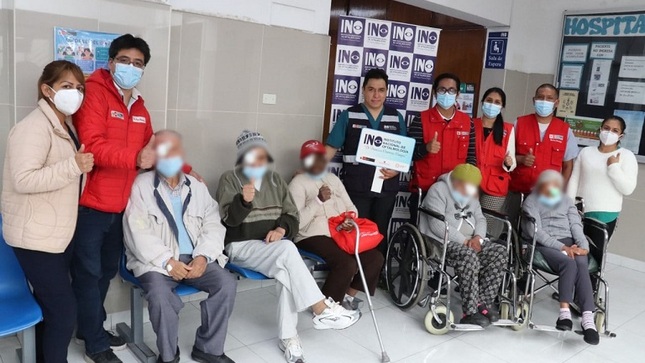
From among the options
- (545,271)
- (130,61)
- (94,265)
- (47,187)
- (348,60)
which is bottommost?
(545,271)

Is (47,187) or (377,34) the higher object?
(377,34)

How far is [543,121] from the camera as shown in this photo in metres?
1.12

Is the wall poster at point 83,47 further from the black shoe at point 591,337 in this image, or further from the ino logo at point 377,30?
the black shoe at point 591,337

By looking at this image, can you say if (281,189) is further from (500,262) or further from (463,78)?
(463,78)

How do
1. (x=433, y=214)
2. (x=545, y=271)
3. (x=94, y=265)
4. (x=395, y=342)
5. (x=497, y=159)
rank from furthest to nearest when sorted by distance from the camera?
(x=545, y=271), (x=433, y=214), (x=395, y=342), (x=94, y=265), (x=497, y=159)

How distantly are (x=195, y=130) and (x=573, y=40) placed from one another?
12.6ft

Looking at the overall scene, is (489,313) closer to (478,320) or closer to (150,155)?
(478,320)

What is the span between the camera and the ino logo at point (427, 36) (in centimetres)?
382

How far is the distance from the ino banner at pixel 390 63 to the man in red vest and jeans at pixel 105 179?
1.58 metres

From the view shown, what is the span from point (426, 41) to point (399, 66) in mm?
306

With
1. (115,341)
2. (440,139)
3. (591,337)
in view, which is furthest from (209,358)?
(591,337)

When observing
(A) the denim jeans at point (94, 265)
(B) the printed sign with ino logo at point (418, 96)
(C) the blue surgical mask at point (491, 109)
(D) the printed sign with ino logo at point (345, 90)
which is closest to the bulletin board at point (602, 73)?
(B) the printed sign with ino logo at point (418, 96)

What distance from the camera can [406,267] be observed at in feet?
10.9

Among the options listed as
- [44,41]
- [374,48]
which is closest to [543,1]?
[374,48]
